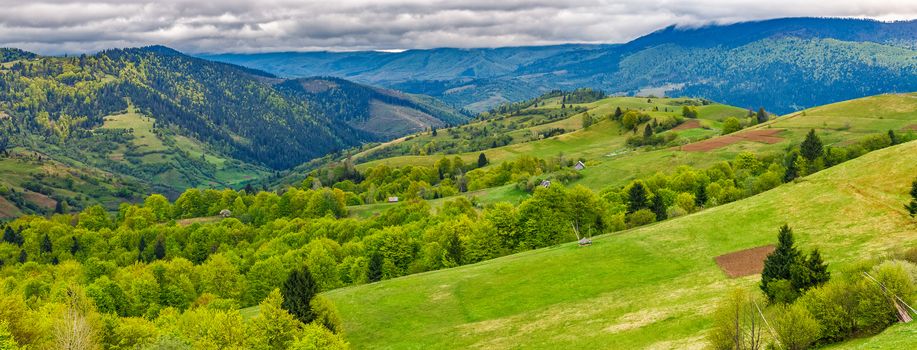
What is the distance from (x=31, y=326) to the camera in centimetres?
6475

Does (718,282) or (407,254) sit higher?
(718,282)

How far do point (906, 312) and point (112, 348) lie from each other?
71716 mm

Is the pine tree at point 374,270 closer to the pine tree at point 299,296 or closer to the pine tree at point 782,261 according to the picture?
the pine tree at point 299,296

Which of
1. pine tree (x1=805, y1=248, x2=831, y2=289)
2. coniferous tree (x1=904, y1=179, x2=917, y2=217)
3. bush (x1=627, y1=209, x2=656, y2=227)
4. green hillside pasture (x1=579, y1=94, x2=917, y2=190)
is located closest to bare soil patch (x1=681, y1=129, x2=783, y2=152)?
green hillside pasture (x1=579, y1=94, x2=917, y2=190)

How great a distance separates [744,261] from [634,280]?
12150mm

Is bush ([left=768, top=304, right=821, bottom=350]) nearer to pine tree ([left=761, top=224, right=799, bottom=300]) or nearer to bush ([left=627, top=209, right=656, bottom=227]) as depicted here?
pine tree ([left=761, top=224, right=799, bottom=300])

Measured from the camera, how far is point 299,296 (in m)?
67.9

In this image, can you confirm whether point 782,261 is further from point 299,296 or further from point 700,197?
point 700,197

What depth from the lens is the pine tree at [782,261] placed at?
53.4m

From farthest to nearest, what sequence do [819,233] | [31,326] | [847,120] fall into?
[847,120] < [819,233] < [31,326]

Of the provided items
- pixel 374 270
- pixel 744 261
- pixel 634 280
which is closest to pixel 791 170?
pixel 744 261

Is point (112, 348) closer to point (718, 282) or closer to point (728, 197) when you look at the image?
point (718, 282)

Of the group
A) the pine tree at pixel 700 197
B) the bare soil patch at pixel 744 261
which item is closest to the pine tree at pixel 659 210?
the pine tree at pixel 700 197

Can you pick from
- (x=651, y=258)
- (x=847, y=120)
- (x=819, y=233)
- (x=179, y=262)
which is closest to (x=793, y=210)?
(x=819, y=233)
